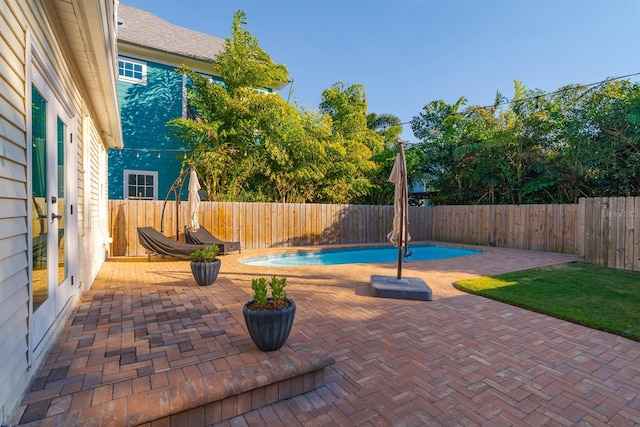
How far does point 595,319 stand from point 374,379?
3.20 meters

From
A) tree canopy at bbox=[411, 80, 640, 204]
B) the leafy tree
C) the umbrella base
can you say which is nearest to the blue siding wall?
the leafy tree

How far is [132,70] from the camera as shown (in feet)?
36.3

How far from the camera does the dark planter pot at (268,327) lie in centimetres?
248

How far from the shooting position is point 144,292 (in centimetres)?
462

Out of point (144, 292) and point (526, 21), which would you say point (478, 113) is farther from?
point (144, 292)

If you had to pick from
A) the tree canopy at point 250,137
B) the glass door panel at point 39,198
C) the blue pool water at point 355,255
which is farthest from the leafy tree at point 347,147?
the glass door panel at point 39,198

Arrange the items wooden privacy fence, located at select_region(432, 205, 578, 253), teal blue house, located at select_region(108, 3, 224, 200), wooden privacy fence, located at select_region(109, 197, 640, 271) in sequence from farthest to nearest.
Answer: teal blue house, located at select_region(108, 3, 224, 200)
wooden privacy fence, located at select_region(432, 205, 578, 253)
wooden privacy fence, located at select_region(109, 197, 640, 271)

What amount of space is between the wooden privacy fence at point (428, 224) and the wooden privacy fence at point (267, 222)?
21 mm

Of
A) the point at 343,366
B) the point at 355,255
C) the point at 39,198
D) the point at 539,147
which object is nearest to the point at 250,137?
the point at 355,255

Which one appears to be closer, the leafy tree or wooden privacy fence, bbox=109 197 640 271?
wooden privacy fence, bbox=109 197 640 271

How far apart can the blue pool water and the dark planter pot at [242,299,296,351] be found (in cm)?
647

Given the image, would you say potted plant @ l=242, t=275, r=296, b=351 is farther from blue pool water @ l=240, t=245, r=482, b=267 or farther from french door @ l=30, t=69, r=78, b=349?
blue pool water @ l=240, t=245, r=482, b=267

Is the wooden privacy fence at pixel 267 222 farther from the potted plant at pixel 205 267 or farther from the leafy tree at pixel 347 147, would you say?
the potted plant at pixel 205 267

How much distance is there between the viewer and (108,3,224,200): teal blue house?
1099cm
